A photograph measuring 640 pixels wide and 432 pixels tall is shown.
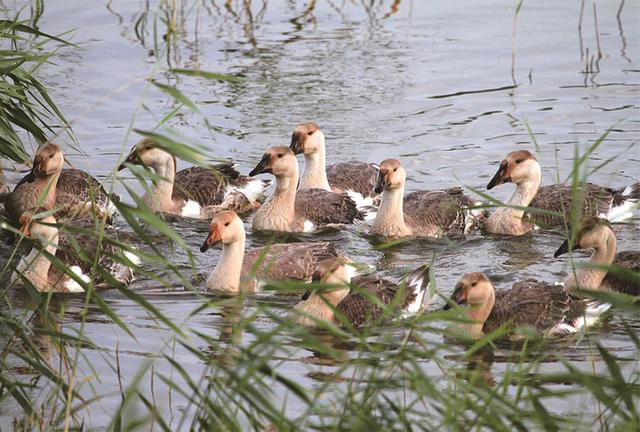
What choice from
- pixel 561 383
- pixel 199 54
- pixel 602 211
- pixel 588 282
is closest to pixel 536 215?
pixel 602 211

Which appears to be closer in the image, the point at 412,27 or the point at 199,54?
the point at 199,54

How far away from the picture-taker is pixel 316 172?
12633mm

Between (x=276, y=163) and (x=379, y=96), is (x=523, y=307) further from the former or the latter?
(x=379, y=96)

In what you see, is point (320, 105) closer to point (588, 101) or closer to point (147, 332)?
point (588, 101)

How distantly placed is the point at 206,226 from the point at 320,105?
3.35 meters

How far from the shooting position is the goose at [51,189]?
35.3 feet

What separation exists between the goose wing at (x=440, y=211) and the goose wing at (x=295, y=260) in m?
1.48

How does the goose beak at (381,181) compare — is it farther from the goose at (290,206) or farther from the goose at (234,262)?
the goose at (234,262)

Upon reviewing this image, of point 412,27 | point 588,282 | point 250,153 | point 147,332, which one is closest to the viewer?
point 147,332

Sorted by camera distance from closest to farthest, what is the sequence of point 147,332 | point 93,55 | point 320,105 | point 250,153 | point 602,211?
point 147,332, point 602,211, point 250,153, point 320,105, point 93,55

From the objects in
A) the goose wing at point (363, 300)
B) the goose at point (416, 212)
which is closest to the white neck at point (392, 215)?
the goose at point (416, 212)

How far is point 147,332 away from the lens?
8.73m

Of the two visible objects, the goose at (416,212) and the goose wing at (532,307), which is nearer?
the goose wing at (532,307)

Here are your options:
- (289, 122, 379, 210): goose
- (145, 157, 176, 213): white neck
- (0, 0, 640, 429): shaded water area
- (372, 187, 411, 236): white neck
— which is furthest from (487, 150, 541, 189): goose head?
(145, 157, 176, 213): white neck
